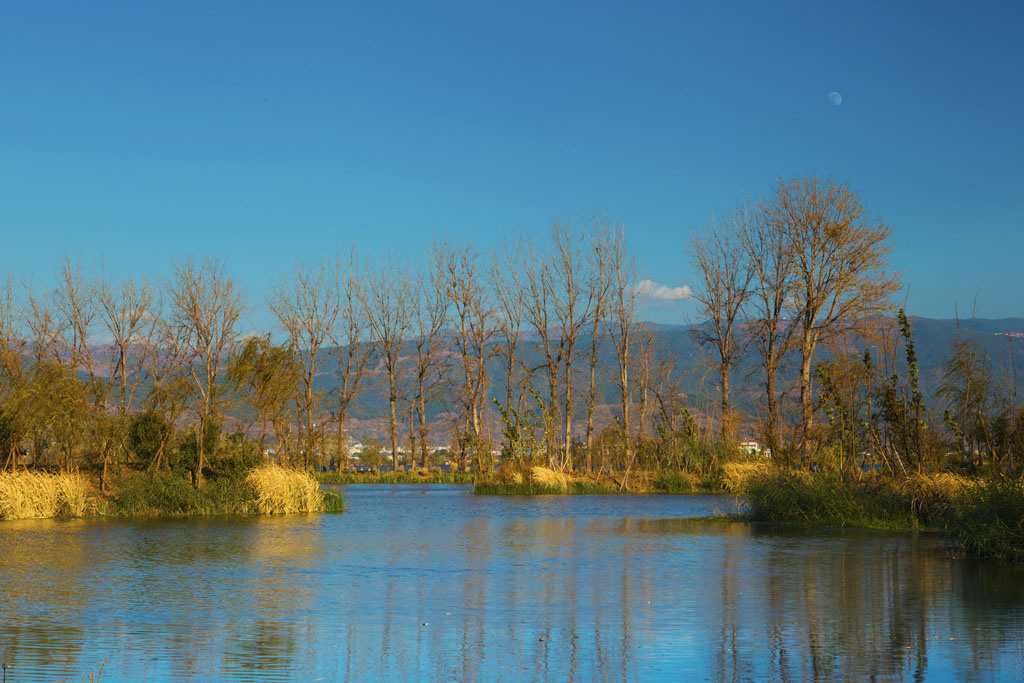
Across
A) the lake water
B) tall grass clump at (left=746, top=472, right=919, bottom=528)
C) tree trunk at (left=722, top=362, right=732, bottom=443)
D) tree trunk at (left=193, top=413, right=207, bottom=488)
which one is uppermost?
tree trunk at (left=722, top=362, right=732, bottom=443)

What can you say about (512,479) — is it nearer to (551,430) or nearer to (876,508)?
(551,430)

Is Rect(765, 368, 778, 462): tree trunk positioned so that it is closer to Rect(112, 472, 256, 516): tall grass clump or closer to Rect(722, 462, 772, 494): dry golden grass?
A: Rect(722, 462, 772, 494): dry golden grass

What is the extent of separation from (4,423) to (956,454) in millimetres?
26774

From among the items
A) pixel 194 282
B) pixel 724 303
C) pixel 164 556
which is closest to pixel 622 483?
pixel 724 303

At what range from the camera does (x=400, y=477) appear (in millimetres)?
57188

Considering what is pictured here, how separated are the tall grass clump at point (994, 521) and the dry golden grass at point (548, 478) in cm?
2565

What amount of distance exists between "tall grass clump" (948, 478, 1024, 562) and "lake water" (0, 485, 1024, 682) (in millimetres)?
847

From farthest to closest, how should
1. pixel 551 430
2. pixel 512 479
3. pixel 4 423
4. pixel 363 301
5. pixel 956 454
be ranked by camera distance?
pixel 363 301 < pixel 551 430 < pixel 512 479 < pixel 4 423 < pixel 956 454

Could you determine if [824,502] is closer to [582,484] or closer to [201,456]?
[201,456]

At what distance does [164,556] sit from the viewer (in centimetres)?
1927

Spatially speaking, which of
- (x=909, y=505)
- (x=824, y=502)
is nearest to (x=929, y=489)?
(x=909, y=505)

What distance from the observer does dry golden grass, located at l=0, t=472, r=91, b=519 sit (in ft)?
93.9

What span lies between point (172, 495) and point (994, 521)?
2263 cm

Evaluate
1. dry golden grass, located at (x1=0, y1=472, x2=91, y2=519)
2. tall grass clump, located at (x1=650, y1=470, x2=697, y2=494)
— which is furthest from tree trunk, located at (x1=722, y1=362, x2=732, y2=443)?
dry golden grass, located at (x1=0, y1=472, x2=91, y2=519)
